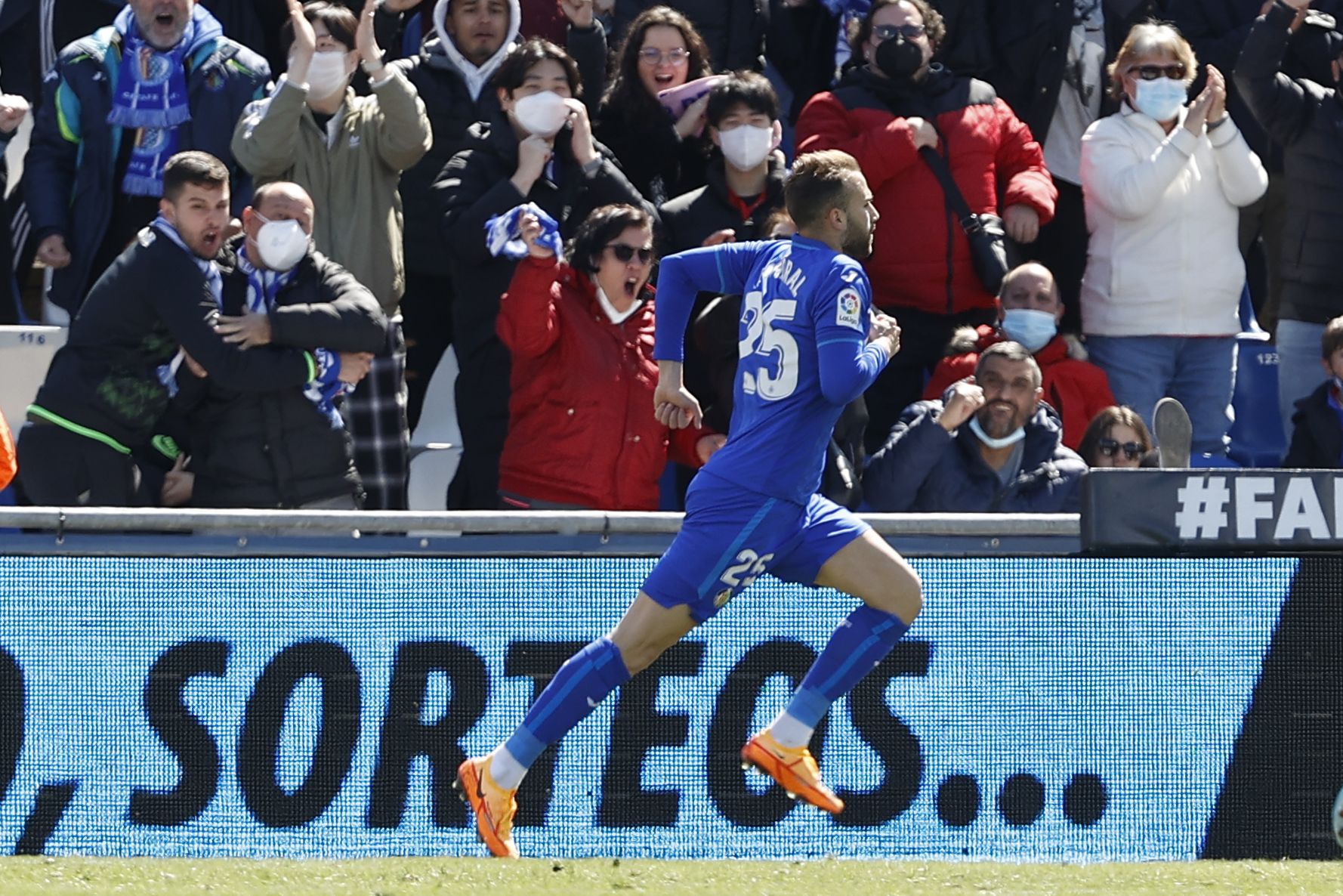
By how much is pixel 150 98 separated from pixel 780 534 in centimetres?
408

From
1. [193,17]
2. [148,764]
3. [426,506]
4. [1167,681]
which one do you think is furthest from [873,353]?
[193,17]

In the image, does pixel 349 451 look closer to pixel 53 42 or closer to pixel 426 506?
pixel 426 506

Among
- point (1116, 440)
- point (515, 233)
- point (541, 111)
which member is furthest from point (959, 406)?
point (541, 111)

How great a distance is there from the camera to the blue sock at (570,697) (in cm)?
523

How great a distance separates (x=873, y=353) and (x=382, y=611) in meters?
1.52

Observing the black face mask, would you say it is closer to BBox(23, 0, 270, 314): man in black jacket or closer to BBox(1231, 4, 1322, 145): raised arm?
BBox(1231, 4, 1322, 145): raised arm

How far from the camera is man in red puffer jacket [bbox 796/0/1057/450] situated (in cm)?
837

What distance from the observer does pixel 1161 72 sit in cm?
857

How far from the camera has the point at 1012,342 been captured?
307 inches

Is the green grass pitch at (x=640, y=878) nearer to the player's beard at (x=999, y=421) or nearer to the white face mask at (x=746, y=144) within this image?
the player's beard at (x=999, y=421)

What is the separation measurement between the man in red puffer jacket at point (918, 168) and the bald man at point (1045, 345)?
0.21 m

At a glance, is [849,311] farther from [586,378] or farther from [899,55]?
[899,55]

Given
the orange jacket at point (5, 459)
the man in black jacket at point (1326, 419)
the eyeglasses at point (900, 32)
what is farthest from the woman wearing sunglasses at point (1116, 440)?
the orange jacket at point (5, 459)

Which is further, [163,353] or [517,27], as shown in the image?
[517,27]
